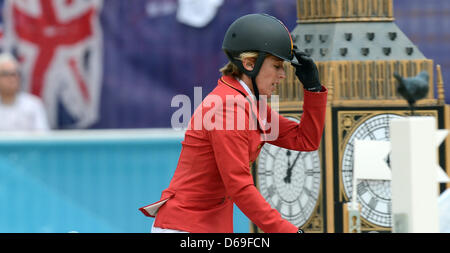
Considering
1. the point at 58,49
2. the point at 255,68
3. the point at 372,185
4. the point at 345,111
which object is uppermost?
the point at 58,49

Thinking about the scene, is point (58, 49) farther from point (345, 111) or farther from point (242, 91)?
point (242, 91)

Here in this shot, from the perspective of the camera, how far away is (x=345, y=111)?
194 inches

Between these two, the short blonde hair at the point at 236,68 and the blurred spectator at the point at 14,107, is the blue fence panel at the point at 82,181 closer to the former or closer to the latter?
the blurred spectator at the point at 14,107

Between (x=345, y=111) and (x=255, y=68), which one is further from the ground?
(x=255, y=68)

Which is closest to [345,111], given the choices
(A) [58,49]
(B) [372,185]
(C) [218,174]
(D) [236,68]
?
(B) [372,185]

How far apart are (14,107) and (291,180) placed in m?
3.24

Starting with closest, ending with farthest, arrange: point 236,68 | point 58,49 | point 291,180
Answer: point 236,68 < point 291,180 < point 58,49

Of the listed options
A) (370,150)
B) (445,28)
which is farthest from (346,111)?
(445,28)

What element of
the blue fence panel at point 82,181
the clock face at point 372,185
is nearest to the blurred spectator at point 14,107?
the blue fence panel at point 82,181

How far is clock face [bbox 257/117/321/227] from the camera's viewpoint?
5.00 meters

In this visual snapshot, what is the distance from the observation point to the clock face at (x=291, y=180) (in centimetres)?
500

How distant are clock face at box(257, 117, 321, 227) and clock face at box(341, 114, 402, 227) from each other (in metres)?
0.15

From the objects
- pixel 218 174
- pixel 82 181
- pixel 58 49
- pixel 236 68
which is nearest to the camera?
pixel 218 174

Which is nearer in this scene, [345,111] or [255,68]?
[255,68]
